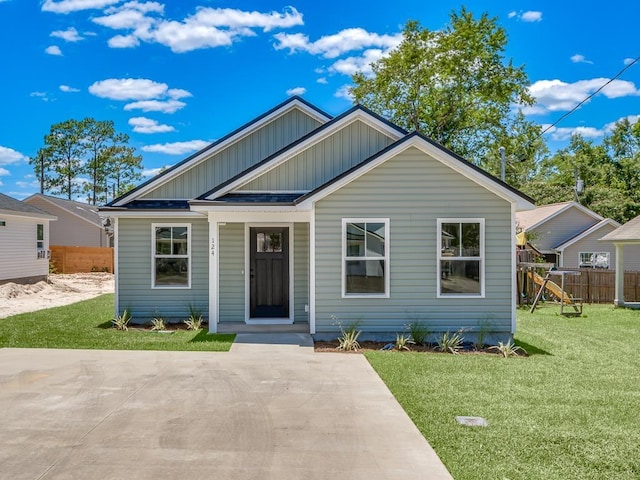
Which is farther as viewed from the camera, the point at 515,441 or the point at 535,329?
the point at 535,329

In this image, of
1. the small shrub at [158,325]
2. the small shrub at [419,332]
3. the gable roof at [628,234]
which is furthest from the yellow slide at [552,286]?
the small shrub at [158,325]

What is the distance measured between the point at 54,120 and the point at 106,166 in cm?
651

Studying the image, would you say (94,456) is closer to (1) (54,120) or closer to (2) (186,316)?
(2) (186,316)

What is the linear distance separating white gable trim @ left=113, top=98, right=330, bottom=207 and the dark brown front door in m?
2.51

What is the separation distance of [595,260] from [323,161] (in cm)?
2288

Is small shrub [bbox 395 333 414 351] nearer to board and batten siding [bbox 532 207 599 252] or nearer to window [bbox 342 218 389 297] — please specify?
window [bbox 342 218 389 297]

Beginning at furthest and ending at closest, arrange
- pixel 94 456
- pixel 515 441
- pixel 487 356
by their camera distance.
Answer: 1. pixel 487 356
2. pixel 515 441
3. pixel 94 456

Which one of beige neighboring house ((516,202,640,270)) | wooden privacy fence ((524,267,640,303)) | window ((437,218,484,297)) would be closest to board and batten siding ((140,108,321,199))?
window ((437,218,484,297))

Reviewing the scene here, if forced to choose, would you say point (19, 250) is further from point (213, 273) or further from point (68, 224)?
point (213, 273)

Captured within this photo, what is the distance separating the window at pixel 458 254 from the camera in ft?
32.0

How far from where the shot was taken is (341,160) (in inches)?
447

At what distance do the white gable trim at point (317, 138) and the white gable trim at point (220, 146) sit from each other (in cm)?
158

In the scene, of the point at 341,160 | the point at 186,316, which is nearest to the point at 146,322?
the point at 186,316

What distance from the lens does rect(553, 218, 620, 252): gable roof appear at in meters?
27.5
